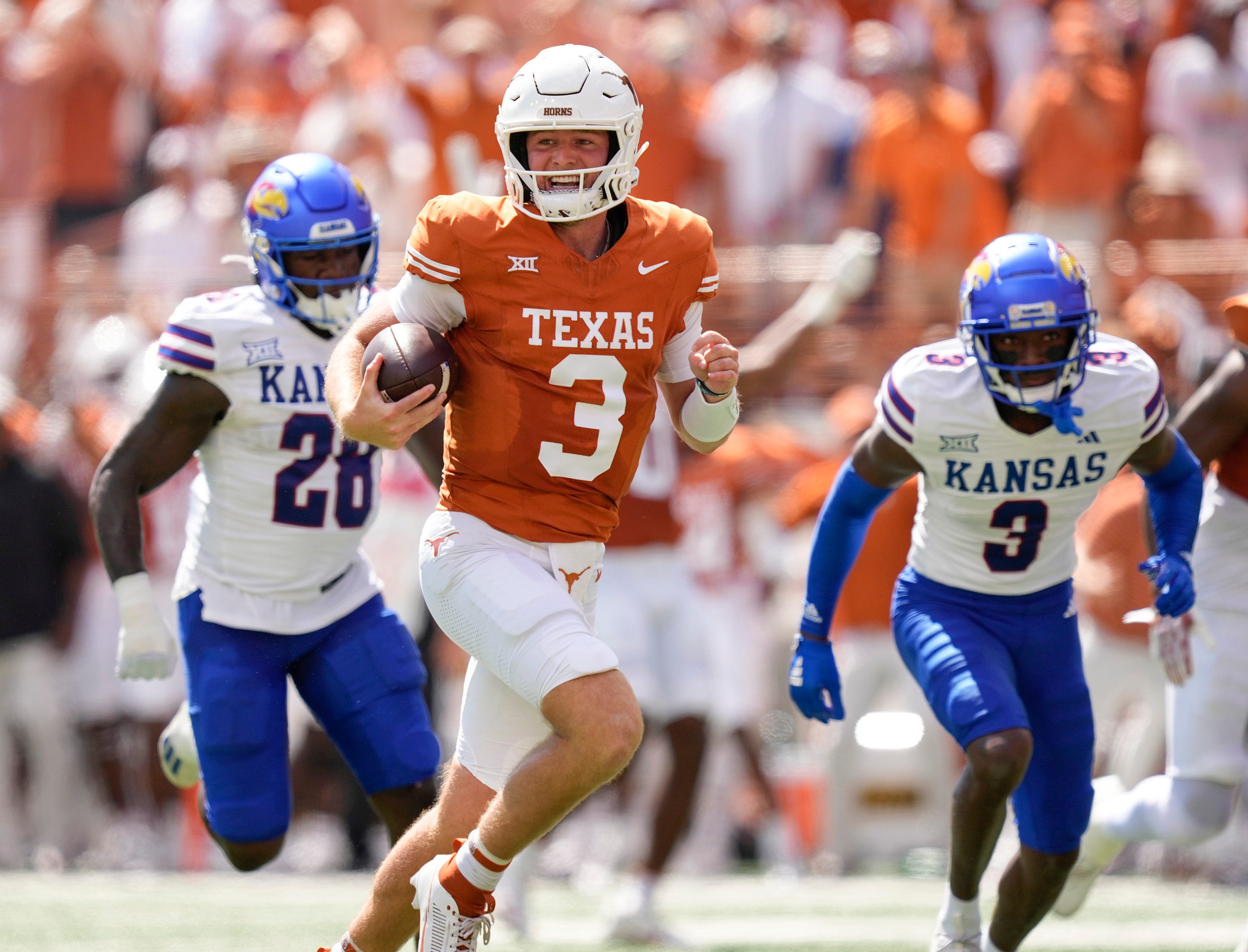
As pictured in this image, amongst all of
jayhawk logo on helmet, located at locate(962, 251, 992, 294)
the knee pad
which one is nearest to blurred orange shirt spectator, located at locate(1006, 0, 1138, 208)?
the knee pad

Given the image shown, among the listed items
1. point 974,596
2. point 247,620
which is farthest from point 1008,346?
point 247,620

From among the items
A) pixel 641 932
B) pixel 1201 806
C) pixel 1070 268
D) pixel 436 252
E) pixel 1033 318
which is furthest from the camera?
pixel 641 932

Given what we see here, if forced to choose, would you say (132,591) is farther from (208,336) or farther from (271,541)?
(208,336)

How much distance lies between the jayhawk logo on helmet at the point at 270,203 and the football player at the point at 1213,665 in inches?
99.4

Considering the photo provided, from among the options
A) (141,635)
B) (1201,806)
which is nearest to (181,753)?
(141,635)

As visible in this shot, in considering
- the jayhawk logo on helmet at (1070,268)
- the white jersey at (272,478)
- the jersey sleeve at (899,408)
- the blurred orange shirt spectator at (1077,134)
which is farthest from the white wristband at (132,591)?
the blurred orange shirt spectator at (1077,134)

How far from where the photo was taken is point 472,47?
Answer: 944 cm

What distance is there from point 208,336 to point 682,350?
1.39m

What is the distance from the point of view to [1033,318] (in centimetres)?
451

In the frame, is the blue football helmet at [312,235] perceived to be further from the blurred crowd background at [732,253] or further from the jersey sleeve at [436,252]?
the blurred crowd background at [732,253]

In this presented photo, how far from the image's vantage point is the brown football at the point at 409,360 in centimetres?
375

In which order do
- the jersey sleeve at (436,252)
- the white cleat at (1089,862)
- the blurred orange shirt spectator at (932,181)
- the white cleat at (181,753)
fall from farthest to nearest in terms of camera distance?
the blurred orange shirt spectator at (932,181) → the white cleat at (1089,862) → the white cleat at (181,753) → the jersey sleeve at (436,252)

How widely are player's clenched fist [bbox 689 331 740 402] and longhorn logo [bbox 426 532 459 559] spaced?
2.05 feet

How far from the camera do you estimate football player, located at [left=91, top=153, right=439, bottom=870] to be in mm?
4805
